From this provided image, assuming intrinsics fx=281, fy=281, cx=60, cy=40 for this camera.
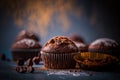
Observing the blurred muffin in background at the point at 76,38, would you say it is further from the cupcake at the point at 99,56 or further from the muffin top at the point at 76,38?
the cupcake at the point at 99,56

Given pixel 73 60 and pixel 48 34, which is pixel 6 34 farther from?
pixel 73 60

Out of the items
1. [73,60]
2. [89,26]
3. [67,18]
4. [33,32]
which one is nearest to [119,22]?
[89,26]

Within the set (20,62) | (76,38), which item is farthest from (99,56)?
(20,62)

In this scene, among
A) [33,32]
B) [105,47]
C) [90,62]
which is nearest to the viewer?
[90,62]

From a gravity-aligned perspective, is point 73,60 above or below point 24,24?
below

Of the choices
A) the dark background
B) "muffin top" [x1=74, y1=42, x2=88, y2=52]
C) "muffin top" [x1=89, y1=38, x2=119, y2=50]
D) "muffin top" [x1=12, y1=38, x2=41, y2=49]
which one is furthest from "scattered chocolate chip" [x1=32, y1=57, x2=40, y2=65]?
"muffin top" [x1=89, y1=38, x2=119, y2=50]

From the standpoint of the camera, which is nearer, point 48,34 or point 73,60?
point 73,60
